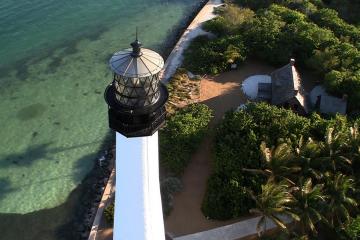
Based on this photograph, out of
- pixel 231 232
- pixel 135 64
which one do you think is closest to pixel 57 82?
pixel 231 232

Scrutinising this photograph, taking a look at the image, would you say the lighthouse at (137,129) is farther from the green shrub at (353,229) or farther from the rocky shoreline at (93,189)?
the green shrub at (353,229)

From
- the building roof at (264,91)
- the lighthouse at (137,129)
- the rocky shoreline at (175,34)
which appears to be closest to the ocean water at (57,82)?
the rocky shoreline at (175,34)

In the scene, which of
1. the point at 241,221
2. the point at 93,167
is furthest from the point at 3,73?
the point at 241,221

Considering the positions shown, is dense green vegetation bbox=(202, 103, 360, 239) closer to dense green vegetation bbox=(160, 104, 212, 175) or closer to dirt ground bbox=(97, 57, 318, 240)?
dirt ground bbox=(97, 57, 318, 240)

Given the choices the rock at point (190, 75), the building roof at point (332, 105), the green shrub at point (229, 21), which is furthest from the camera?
the green shrub at point (229, 21)

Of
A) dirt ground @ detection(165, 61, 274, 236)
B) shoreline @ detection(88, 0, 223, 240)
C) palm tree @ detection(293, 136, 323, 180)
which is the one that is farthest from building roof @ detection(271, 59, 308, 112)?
shoreline @ detection(88, 0, 223, 240)

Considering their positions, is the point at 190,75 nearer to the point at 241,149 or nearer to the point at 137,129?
the point at 241,149

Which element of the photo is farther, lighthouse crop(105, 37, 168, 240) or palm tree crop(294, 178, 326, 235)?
palm tree crop(294, 178, 326, 235)
